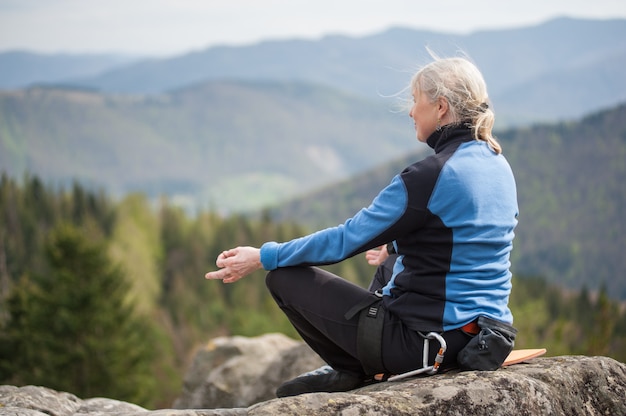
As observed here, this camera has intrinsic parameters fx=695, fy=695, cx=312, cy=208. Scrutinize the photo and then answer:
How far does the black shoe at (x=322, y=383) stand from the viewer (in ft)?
17.6

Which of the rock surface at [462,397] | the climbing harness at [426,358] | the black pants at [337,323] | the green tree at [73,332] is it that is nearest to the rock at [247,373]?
the rock surface at [462,397]

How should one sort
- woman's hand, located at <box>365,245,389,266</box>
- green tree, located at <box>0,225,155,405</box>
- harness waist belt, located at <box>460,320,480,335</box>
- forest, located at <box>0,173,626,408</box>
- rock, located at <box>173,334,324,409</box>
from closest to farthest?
harness waist belt, located at <box>460,320,480,335</box> < woman's hand, located at <box>365,245,389,266</box> < rock, located at <box>173,334,324,409</box> < green tree, located at <box>0,225,155,405</box> < forest, located at <box>0,173,626,408</box>

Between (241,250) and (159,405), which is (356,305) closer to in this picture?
(241,250)

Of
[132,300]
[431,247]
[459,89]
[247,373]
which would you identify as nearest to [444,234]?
[431,247]

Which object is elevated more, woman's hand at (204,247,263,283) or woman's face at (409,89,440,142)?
woman's face at (409,89,440,142)

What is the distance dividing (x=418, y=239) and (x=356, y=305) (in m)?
0.67

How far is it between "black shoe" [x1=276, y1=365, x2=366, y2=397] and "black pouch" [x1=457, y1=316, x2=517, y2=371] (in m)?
0.93

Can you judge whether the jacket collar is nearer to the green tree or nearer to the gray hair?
the gray hair

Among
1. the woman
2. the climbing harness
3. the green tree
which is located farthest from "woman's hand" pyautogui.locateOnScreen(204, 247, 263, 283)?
the green tree

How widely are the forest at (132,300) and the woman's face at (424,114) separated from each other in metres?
20.6

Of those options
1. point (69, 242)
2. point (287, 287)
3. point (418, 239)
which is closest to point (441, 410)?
point (418, 239)

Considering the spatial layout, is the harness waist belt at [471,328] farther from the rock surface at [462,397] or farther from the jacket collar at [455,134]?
the jacket collar at [455,134]

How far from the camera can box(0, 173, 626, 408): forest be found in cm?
2992

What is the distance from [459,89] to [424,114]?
0.97 ft
